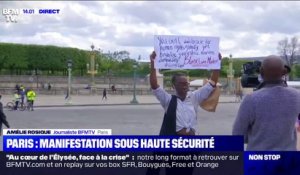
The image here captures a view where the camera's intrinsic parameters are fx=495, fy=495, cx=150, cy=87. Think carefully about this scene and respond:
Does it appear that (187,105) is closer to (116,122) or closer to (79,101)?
(116,122)

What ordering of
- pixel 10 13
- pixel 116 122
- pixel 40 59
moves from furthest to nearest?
pixel 40 59 → pixel 116 122 → pixel 10 13

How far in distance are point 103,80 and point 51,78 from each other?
7.62 meters

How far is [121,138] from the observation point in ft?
13.5

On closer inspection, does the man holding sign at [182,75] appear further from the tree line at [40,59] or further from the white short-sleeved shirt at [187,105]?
the tree line at [40,59]

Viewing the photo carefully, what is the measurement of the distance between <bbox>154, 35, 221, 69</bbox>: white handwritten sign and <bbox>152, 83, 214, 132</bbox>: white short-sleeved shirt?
0.36 meters

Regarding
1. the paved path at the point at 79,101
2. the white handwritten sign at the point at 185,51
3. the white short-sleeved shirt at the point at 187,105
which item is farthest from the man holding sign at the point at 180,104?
the paved path at the point at 79,101

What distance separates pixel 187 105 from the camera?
4574 mm

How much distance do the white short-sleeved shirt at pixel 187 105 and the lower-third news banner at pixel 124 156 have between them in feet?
1.13

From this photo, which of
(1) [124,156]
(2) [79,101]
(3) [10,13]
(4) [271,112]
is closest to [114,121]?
(3) [10,13]

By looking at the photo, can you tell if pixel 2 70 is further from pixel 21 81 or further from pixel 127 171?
pixel 127 171

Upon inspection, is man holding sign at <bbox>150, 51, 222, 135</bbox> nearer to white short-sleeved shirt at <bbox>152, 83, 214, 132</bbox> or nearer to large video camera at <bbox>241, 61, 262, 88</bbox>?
white short-sleeved shirt at <bbox>152, 83, 214, 132</bbox>

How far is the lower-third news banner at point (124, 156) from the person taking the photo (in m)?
3.99

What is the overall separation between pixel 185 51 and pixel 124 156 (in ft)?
4.77

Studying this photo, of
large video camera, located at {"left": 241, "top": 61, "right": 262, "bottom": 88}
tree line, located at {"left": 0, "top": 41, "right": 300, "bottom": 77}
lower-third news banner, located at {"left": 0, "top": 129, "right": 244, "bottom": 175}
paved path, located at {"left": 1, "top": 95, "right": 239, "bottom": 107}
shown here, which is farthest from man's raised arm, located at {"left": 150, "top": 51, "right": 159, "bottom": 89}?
tree line, located at {"left": 0, "top": 41, "right": 300, "bottom": 77}
